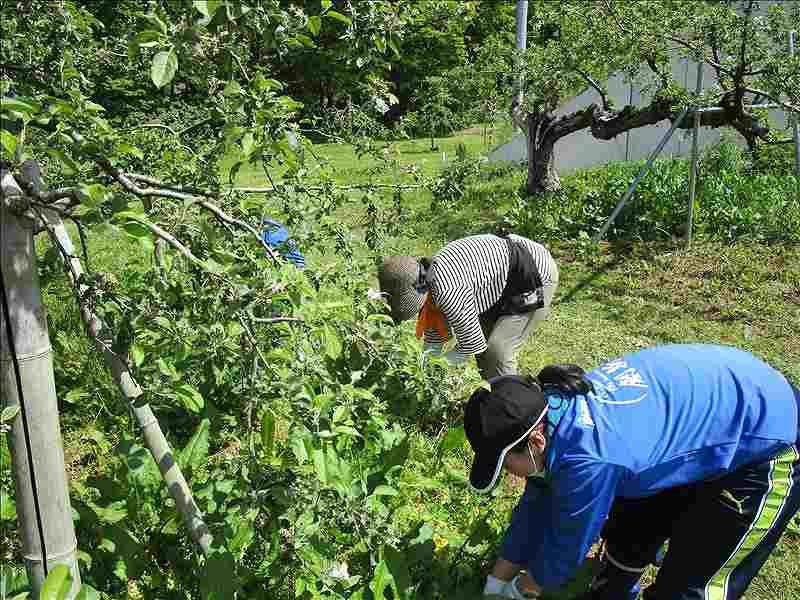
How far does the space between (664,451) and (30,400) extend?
5.59ft

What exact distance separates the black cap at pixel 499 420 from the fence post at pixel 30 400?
1075 mm

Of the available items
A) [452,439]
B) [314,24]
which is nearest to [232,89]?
[314,24]

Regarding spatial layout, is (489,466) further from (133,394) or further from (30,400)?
(30,400)

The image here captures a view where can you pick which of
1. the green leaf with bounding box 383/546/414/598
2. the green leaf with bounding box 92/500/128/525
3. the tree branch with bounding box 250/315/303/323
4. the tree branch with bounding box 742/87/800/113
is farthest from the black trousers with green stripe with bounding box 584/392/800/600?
the tree branch with bounding box 742/87/800/113

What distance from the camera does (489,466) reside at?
6.55 feet

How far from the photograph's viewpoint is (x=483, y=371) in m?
3.92

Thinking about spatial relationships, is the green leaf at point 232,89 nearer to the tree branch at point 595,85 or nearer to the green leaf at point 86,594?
the green leaf at point 86,594

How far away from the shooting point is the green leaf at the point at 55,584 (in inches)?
65.3

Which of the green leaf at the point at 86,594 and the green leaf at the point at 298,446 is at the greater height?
the green leaf at the point at 298,446

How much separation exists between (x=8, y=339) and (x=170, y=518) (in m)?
1.53

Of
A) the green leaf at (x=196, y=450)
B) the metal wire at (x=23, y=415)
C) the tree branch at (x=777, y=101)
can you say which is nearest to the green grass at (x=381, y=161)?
the metal wire at (x=23, y=415)

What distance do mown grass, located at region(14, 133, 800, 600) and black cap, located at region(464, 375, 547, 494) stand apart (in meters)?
0.98

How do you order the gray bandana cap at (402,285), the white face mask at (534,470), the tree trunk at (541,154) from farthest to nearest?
the tree trunk at (541,154)
the gray bandana cap at (402,285)
the white face mask at (534,470)

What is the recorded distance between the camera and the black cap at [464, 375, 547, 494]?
6.39 feet
